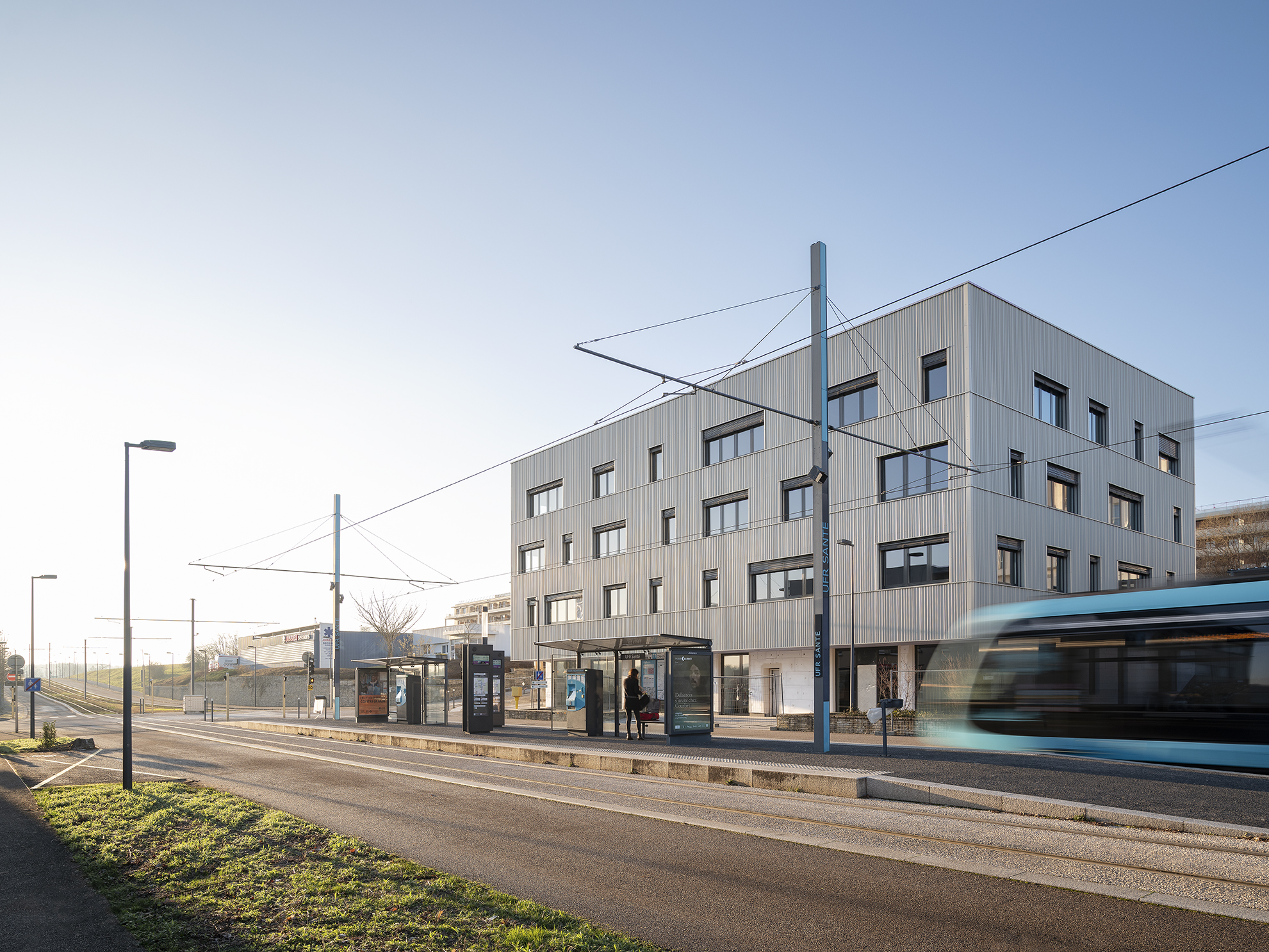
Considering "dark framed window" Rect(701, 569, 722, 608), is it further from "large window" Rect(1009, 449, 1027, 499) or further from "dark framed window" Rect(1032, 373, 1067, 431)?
"dark framed window" Rect(1032, 373, 1067, 431)

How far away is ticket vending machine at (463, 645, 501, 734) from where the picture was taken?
28172 millimetres

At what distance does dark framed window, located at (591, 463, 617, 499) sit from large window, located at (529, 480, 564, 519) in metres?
3.36

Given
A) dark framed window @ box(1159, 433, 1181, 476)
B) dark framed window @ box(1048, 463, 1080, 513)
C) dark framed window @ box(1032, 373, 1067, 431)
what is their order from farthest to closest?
dark framed window @ box(1159, 433, 1181, 476)
dark framed window @ box(1032, 373, 1067, 431)
dark framed window @ box(1048, 463, 1080, 513)

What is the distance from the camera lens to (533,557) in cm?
5694

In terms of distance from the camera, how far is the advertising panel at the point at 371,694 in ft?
119

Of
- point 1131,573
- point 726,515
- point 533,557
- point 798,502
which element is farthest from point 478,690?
point 533,557

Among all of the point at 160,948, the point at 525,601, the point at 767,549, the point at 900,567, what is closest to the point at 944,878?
the point at 160,948

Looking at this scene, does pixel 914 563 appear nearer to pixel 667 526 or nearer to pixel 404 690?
pixel 667 526

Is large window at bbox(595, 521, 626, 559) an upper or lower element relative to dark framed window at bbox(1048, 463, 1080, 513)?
lower

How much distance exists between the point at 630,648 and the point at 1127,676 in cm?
1215

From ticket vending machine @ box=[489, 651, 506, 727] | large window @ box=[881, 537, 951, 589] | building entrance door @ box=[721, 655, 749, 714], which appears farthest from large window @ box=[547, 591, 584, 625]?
ticket vending machine @ box=[489, 651, 506, 727]

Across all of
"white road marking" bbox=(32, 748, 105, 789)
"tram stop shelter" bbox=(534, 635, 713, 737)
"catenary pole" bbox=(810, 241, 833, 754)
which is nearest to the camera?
"white road marking" bbox=(32, 748, 105, 789)

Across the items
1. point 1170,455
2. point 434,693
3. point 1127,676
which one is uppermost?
point 1170,455

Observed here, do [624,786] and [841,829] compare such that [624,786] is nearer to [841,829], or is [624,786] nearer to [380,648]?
[841,829]
